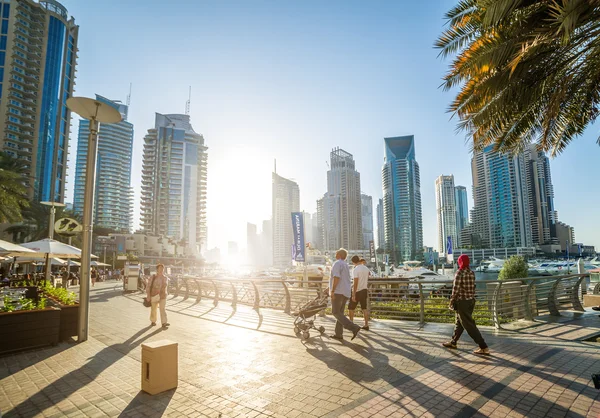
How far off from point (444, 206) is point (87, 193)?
136 meters

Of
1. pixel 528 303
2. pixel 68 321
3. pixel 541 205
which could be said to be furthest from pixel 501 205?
pixel 68 321

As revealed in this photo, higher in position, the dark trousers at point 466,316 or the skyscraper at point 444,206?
the skyscraper at point 444,206

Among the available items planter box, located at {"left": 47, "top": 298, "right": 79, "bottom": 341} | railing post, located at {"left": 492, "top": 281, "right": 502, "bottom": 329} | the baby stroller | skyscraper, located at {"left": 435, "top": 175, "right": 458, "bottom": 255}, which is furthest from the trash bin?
skyscraper, located at {"left": 435, "top": 175, "right": 458, "bottom": 255}

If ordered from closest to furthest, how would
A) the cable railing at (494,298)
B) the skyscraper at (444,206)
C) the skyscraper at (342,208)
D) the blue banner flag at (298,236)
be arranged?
the cable railing at (494,298), the blue banner flag at (298,236), the skyscraper at (444,206), the skyscraper at (342,208)

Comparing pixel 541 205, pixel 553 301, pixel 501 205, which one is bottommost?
pixel 553 301

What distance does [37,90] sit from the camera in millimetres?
84750

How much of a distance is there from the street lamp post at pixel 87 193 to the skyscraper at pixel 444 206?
435 ft

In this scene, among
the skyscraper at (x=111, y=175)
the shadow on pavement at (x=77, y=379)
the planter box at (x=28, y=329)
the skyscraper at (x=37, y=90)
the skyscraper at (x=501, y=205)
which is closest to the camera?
the shadow on pavement at (x=77, y=379)

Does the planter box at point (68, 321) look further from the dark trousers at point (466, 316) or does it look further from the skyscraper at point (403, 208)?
the skyscraper at point (403, 208)

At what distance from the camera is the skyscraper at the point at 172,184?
156750mm

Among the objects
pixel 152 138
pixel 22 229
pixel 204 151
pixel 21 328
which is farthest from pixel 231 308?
pixel 204 151

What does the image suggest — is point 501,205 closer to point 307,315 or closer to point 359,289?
point 359,289

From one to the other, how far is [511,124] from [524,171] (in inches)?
4195

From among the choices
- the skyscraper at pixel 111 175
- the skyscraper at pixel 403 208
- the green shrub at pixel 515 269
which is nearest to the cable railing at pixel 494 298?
the green shrub at pixel 515 269
